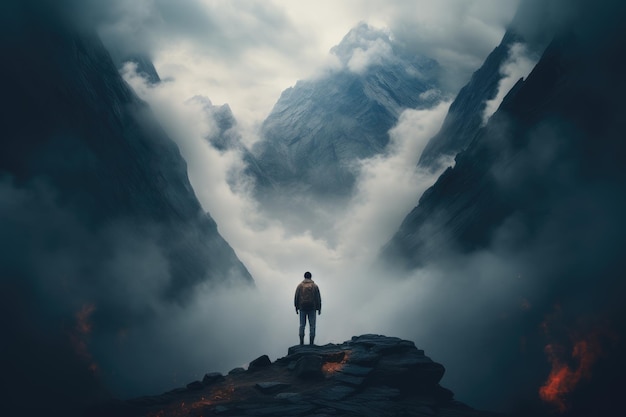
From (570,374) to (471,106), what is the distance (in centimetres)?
10762

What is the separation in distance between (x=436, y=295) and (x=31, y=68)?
240ft

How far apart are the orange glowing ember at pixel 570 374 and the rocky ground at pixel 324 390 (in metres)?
15.7

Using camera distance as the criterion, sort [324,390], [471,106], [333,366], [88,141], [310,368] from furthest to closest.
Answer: [471,106]
[88,141]
[333,366]
[310,368]
[324,390]

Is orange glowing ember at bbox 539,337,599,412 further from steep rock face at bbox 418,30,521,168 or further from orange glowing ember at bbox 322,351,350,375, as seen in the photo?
steep rock face at bbox 418,30,521,168

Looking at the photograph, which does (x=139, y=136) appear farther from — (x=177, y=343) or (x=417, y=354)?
(x=417, y=354)

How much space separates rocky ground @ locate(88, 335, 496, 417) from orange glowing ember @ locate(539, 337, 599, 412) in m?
15.7

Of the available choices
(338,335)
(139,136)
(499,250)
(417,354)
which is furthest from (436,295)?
(338,335)

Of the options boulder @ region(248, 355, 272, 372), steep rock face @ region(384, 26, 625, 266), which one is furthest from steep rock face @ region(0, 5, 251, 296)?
steep rock face @ region(384, 26, 625, 266)

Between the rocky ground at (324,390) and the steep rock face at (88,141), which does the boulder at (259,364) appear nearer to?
the rocky ground at (324,390)

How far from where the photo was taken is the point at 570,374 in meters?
31.4

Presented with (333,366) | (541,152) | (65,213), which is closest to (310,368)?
(333,366)

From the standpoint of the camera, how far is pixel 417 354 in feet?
65.1

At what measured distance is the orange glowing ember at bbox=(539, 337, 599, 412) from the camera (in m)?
29.3

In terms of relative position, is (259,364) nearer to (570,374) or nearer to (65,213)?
(570,374)
